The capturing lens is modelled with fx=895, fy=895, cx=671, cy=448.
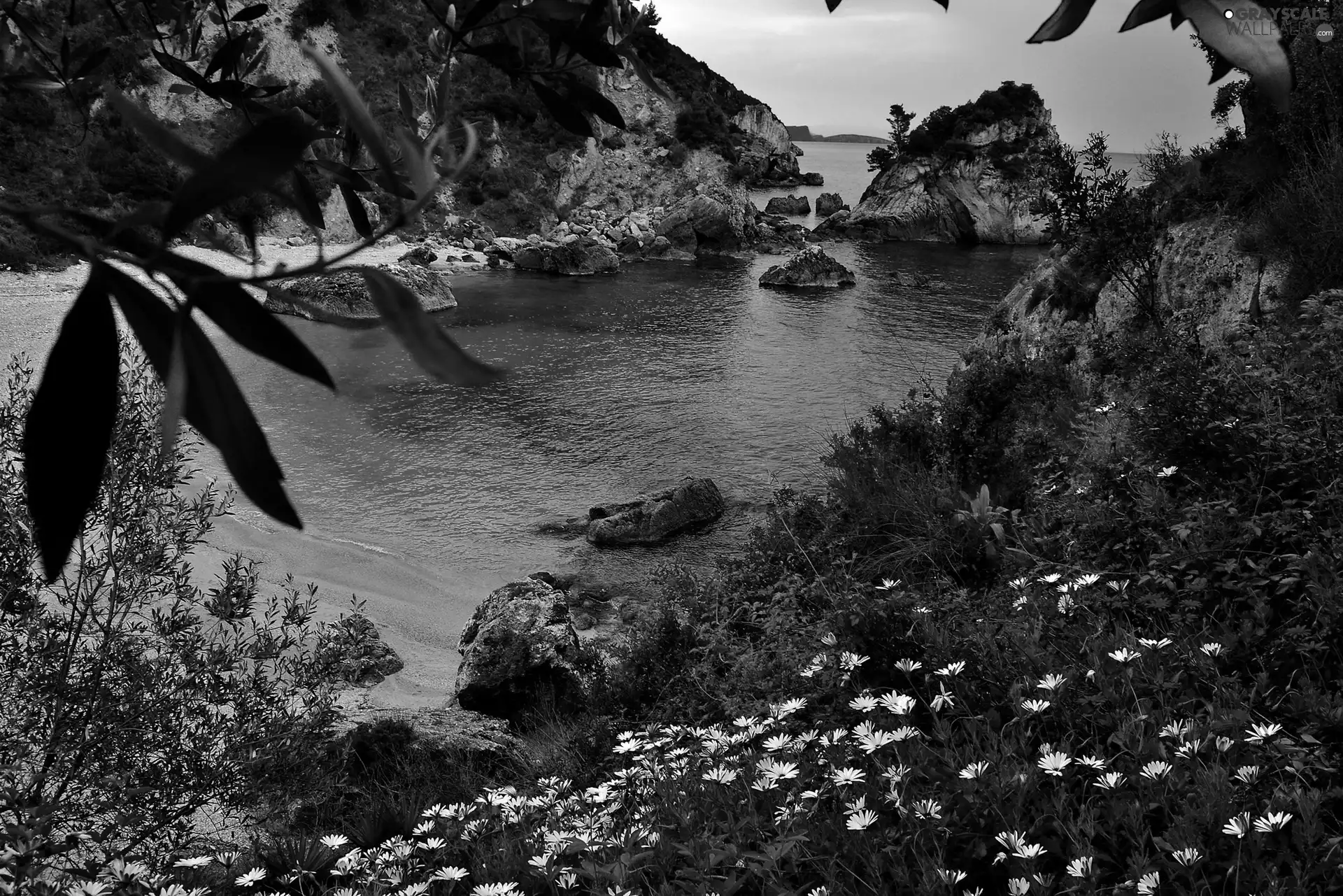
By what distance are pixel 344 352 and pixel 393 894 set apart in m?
21.3

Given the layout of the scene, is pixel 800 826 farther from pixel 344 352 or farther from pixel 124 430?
pixel 344 352

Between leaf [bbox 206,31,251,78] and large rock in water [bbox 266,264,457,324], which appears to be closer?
leaf [bbox 206,31,251,78]

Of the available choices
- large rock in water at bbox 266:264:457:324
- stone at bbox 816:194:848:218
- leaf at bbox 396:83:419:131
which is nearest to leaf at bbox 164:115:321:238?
leaf at bbox 396:83:419:131

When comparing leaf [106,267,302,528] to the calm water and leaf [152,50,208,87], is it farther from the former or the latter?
the calm water

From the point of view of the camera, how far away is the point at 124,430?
406 cm

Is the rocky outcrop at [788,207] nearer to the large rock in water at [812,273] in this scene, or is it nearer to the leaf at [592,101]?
the large rock in water at [812,273]

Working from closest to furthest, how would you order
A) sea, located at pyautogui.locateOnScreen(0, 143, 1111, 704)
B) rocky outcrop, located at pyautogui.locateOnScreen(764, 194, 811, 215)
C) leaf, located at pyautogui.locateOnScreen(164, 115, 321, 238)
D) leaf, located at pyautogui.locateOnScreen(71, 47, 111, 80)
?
leaf, located at pyautogui.locateOnScreen(164, 115, 321, 238) → leaf, located at pyautogui.locateOnScreen(71, 47, 111, 80) → sea, located at pyautogui.locateOnScreen(0, 143, 1111, 704) → rocky outcrop, located at pyautogui.locateOnScreen(764, 194, 811, 215)

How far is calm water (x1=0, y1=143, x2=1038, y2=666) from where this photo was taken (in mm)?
11398

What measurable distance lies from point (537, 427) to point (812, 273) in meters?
17.5

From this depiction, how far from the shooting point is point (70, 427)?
0.61 meters

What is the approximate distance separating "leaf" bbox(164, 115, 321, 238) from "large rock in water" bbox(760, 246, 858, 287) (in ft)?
104

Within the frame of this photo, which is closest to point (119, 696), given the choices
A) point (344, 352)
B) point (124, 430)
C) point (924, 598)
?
point (124, 430)

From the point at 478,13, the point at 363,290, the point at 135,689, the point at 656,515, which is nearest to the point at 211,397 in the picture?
the point at 478,13

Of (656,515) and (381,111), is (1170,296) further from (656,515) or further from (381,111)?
(381,111)
